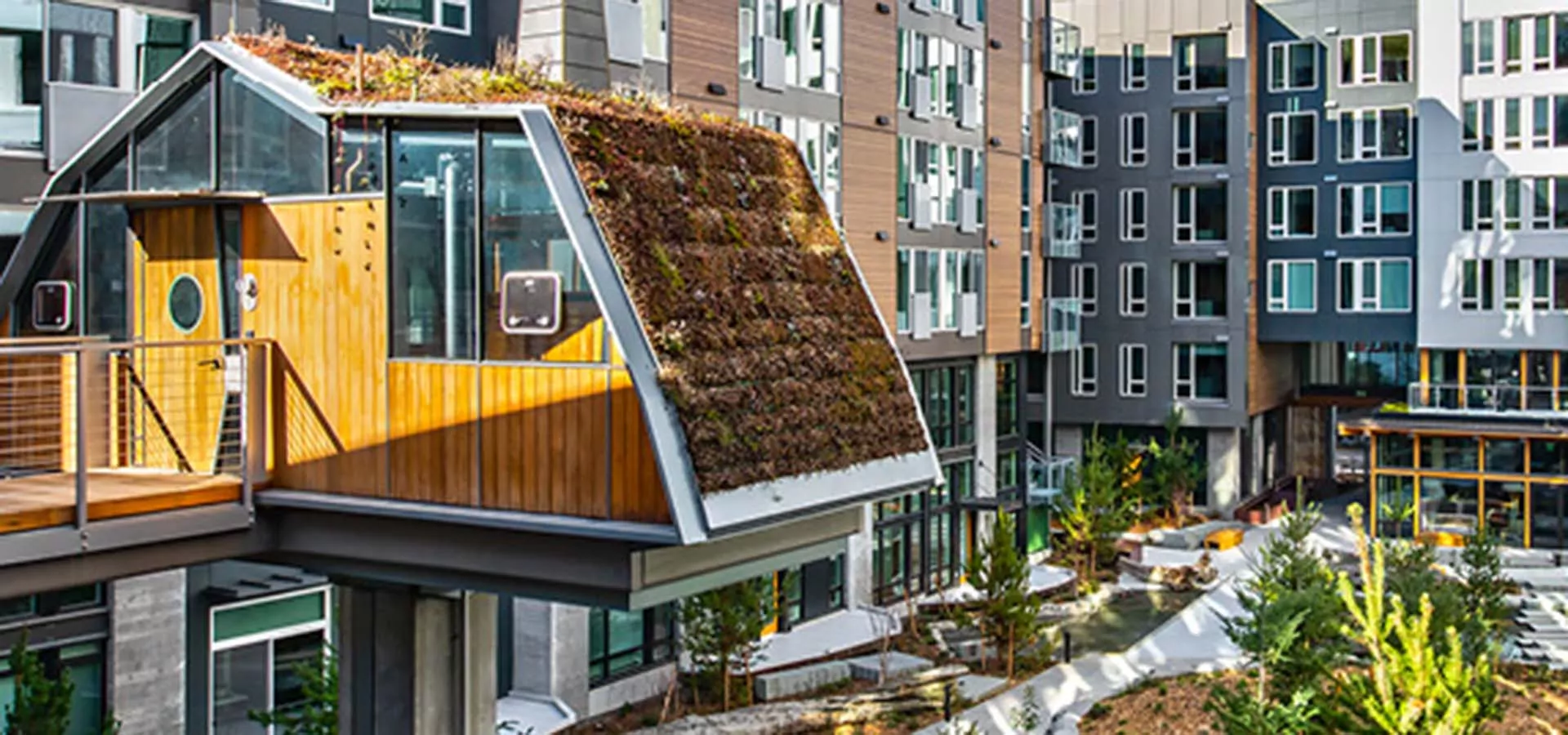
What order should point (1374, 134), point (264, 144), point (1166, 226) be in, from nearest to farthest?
1. point (264, 144)
2. point (1374, 134)
3. point (1166, 226)

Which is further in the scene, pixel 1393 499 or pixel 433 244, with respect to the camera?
pixel 1393 499

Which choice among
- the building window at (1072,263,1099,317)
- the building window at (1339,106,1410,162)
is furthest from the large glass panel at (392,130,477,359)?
the building window at (1339,106,1410,162)

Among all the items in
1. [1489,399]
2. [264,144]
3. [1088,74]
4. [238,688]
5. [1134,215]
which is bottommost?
[238,688]

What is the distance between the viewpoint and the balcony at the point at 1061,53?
42719 mm

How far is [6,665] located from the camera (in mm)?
17422

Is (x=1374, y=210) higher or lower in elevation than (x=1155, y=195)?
lower

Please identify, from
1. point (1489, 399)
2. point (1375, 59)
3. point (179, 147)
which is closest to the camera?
point (179, 147)

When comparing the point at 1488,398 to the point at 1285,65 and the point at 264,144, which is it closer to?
the point at 1285,65

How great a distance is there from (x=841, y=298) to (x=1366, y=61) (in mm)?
42890

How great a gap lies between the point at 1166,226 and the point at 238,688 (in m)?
37.5

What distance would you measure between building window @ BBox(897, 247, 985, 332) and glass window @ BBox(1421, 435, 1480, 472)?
52.5 feet

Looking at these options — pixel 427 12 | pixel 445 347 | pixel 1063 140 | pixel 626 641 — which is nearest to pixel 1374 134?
pixel 1063 140

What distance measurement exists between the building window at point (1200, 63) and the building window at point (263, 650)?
37415 mm

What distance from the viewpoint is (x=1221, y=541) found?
148ft
